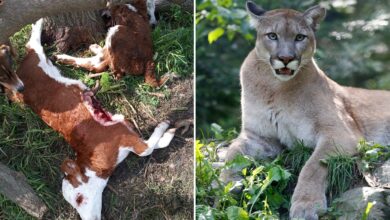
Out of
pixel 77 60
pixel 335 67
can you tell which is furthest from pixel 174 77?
pixel 335 67

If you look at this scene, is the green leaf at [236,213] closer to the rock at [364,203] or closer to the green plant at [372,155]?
the rock at [364,203]

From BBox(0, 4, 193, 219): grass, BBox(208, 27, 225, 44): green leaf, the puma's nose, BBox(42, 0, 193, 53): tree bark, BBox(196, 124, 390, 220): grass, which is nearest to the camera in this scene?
BBox(196, 124, 390, 220): grass

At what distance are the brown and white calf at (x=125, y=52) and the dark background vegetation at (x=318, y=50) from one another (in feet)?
3.08

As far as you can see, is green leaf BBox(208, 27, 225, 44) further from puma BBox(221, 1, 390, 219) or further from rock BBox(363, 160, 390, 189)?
rock BBox(363, 160, 390, 189)

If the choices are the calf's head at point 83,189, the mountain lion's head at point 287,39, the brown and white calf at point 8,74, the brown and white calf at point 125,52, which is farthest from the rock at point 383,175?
the brown and white calf at point 8,74

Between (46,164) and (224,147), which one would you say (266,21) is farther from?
(46,164)

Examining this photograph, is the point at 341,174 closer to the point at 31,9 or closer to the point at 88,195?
the point at 88,195

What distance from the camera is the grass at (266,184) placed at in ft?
9.43

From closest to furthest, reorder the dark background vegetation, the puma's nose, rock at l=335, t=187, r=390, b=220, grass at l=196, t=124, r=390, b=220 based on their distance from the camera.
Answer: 1. rock at l=335, t=187, r=390, b=220
2. grass at l=196, t=124, r=390, b=220
3. the puma's nose
4. the dark background vegetation

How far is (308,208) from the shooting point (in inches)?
111

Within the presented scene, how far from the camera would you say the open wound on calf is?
128 inches

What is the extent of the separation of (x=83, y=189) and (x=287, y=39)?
3.42 feet

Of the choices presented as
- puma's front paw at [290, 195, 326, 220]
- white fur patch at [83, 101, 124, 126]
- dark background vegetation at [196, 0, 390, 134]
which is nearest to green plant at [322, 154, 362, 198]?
puma's front paw at [290, 195, 326, 220]

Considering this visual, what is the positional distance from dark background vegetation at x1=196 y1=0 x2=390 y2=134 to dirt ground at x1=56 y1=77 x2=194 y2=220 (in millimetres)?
1216
